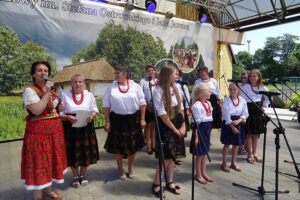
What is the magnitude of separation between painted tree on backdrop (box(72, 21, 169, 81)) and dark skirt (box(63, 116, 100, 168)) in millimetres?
3792

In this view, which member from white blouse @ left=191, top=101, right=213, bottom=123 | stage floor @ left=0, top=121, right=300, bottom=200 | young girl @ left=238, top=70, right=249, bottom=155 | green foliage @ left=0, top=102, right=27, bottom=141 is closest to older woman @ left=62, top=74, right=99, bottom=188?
stage floor @ left=0, top=121, right=300, bottom=200

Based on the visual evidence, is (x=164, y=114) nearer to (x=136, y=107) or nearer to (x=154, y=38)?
(x=136, y=107)

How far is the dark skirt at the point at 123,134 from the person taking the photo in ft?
9.60

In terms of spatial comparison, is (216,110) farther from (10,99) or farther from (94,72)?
(10,99)

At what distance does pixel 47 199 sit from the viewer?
8.46 ft

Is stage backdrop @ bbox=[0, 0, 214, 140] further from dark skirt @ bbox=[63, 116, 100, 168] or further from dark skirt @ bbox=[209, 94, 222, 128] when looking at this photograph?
dark skirt @ bbox=[63, 116, 100, 168]

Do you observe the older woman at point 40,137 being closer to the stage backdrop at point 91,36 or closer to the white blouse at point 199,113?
the white blouse at point 199,113

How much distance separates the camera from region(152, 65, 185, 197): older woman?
247 centimetres

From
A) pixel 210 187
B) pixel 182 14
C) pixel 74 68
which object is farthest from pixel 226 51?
pixel 210 187

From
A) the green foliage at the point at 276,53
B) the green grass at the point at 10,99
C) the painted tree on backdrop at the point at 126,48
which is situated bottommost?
the green grass at the point at 10,99

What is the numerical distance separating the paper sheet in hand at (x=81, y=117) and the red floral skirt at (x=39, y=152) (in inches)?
13.7

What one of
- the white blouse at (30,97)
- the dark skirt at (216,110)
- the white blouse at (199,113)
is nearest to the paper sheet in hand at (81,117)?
the white blouse at (30,97)

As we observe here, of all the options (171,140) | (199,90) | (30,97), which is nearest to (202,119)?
(199,90)

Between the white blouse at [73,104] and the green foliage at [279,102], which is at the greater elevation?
the white blouse at [73,104]
